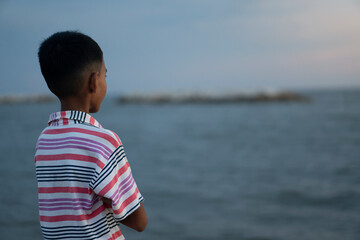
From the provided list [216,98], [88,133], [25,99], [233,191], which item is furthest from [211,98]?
[88,133]

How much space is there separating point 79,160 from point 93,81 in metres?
0.23

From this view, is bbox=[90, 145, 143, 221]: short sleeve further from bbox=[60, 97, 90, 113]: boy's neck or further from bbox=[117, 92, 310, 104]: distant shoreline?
Result: bbox=[117, 92, 310, 104]: distant shoreline

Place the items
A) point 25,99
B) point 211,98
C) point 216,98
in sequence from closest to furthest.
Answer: point 216,98 < point 211,98 < point 25,99

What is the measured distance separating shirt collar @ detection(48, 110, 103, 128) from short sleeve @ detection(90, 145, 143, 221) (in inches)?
5.1

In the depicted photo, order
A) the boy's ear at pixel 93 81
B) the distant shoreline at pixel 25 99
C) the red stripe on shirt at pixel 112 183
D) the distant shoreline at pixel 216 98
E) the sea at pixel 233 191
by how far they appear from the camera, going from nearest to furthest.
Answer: the red stripe on shirt at pixel 112 183 < the boy's ear at pixel 93 81 < the sea at pixel 233 191 < the distant shoreline at pixel 216 98 < the distant shoreline at pixel 25 99

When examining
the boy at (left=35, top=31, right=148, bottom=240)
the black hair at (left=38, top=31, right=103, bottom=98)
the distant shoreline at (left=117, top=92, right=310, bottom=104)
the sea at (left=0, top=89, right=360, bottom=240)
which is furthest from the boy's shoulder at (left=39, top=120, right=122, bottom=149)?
the distant shoreline at (left=117, top=92, right=310, bottom=104)

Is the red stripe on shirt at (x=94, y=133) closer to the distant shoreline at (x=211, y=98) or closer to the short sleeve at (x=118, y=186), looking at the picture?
the short sleeve at (x=118, y=186)

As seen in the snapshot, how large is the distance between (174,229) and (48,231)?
3336 millimetres

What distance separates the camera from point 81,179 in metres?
0.84

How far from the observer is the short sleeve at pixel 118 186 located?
82 cm

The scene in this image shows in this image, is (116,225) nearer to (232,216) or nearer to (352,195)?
(232,216)

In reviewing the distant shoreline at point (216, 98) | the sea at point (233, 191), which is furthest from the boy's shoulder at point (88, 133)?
the distant shoreline at point (216, 98)

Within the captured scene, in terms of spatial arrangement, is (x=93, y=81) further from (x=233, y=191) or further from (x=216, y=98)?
(x=216, y=98)

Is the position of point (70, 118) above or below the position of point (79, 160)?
above
